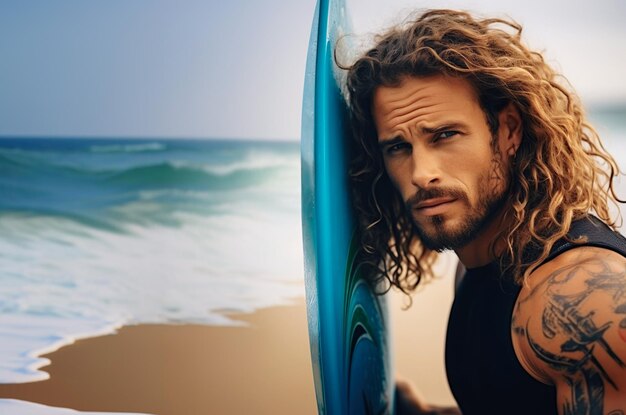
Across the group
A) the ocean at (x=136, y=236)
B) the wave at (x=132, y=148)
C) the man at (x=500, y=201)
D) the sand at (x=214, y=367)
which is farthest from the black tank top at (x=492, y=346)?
the wave at (x=132, y=148)

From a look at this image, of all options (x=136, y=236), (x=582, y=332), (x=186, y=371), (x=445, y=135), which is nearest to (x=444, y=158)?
(x=445, y=135)

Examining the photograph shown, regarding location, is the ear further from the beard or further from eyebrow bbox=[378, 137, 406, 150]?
eyebrow bbox=[378, 137, 406, 150]

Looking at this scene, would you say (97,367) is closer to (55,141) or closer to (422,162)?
(422,162)

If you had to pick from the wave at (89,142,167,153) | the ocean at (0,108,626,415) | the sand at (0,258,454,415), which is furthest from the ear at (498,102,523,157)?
the wave at (89,142,167,153)

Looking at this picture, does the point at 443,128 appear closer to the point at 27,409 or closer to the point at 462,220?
the point at 462,220

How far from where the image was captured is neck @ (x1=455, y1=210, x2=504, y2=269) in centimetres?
136

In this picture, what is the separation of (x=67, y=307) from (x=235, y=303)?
1.13 meters

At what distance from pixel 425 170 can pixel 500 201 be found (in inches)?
7.1

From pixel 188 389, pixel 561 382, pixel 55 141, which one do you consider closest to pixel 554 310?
pixel 561 382

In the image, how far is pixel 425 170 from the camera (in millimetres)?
1278

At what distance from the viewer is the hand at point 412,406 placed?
6.16ft

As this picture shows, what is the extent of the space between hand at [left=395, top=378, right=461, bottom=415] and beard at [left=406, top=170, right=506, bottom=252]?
0.71 m

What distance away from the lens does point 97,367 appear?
304cm

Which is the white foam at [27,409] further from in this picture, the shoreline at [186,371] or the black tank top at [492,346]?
the black tank top at [492,346]
